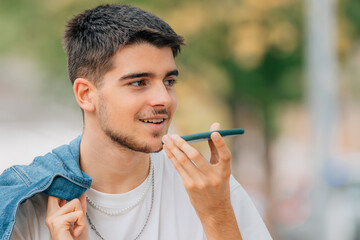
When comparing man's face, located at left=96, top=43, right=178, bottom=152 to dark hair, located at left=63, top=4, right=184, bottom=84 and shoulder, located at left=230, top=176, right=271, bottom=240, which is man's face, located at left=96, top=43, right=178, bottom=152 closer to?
dark hair, located at left=63, top=4, right=184, bottom=84

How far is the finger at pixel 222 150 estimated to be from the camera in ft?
8.87

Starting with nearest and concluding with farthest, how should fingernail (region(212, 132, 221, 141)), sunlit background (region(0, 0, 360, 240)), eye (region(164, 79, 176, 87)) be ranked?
fingernail (region(212, 132, 221, 141)), eye (region(164, 79, 176, 87)), sunlit background (region(0, 0, 360, 240))

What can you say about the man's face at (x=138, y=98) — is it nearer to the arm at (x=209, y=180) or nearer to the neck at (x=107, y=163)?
the neck at (x=107, y=163)

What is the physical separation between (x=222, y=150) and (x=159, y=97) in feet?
1.55

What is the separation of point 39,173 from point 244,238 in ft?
3.46

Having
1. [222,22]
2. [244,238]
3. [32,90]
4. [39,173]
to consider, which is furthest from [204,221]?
[32,90]

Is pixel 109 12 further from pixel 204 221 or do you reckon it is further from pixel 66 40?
pixel 204 221

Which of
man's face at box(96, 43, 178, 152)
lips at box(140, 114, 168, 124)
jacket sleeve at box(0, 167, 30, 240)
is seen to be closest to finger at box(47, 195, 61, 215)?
jacket sleeve at box(0, 167, 30, 240)

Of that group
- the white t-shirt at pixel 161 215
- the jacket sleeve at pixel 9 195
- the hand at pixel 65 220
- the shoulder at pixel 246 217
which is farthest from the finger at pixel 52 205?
the shoulder at pixel 246 217

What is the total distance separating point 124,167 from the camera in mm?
3217

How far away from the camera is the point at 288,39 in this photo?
883 centimetres

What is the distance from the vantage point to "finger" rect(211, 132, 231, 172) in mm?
2705

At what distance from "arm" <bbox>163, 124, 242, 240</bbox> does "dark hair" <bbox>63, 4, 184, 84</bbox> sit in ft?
1.86

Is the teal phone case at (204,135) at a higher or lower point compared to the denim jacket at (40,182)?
higher
